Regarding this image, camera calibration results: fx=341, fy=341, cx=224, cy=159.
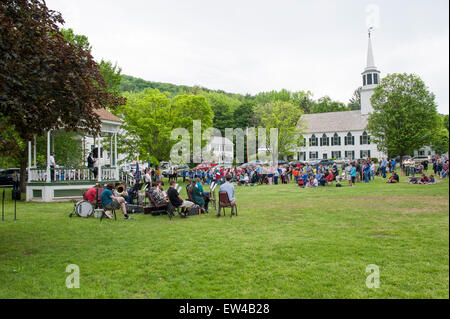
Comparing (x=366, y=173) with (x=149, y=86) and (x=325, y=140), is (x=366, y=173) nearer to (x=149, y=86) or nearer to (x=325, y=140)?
(x=325, y=140)

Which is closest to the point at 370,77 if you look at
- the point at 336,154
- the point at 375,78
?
the point at 375,78

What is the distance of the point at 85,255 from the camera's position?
24.0 feet

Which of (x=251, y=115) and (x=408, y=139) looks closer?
(x=408, y=139)

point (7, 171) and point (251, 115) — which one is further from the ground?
point (251, 115)

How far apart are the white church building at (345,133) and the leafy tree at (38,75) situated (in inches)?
2385

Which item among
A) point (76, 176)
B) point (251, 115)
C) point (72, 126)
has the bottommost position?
point (76, 176)

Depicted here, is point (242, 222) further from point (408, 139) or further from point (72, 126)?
point (408, 139)

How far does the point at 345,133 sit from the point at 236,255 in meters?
67.0

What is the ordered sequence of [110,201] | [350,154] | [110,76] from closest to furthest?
[110,201], [110,76], [350,154]

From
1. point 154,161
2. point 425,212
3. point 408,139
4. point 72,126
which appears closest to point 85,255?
point 72,126

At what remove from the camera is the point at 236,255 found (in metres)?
6.93

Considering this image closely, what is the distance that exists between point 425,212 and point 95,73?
1106 cm

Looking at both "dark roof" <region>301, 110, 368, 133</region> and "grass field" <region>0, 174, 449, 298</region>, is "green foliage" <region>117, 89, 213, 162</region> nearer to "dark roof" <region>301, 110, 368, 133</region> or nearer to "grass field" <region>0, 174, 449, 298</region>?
"grass field" <region>0, 174, 449, 298</region>

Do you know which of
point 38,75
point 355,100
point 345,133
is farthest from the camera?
point 355,100
